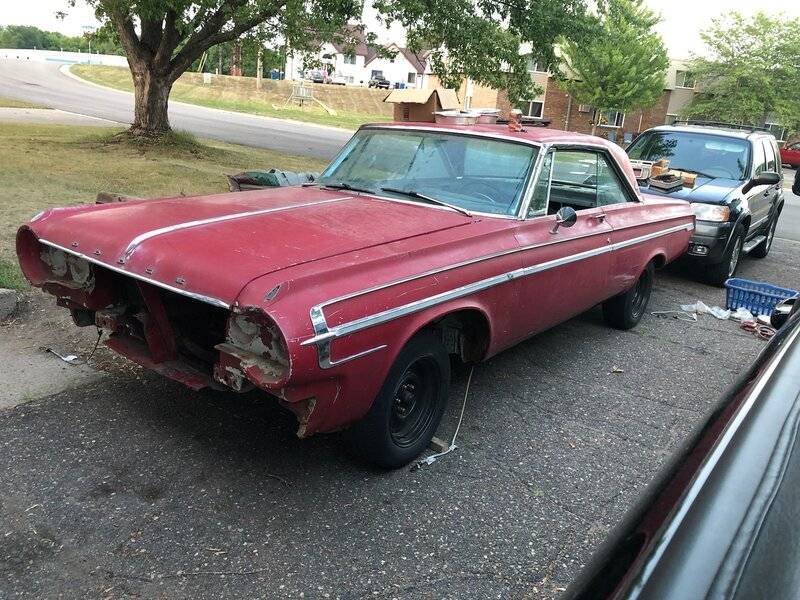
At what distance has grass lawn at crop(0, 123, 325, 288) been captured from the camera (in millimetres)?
7656

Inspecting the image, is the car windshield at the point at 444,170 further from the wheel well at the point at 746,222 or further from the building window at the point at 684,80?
the building window at the point at 684,80

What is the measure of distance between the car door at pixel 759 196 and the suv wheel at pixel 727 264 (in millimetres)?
470

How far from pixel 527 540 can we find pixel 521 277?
58.5 inches

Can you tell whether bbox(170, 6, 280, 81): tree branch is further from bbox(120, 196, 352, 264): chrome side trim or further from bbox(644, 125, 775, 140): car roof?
bbox(120, 196, 352, 264): chrome side trim

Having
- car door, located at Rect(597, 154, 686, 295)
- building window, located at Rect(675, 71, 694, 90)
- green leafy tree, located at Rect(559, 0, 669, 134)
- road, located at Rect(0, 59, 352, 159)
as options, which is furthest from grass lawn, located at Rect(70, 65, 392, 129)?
car door, located at Rect(597, 154, 686, 295)

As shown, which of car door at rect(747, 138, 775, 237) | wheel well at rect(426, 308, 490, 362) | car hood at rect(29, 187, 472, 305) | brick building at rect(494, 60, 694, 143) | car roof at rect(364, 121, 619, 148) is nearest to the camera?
car hood at rect(29, 187, 472, 305)

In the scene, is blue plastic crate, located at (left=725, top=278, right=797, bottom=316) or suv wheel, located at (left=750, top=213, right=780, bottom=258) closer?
blue plastic crate, located at (left=725, top=278, right=797, bottom=316)

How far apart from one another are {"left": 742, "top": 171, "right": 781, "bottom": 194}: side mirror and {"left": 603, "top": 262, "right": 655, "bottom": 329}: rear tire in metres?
2.79

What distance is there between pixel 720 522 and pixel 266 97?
50.3m

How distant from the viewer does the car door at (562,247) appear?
13.2ft

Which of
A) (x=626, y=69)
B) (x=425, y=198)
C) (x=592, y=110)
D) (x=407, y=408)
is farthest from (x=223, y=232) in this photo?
(x=592, y=110)

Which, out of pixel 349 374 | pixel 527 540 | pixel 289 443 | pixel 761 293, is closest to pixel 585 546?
pixel 527 540

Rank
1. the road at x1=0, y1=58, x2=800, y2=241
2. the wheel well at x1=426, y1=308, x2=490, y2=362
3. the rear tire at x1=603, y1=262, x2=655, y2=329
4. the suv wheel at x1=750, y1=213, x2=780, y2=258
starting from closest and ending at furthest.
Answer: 1. the wheel well at x1=426, y1=308, x2=490, y2=362
2. the rear tire at x1=603, y1=262, x2=655, y2=329
3. the suv wheel at x1=750, y1=213, x2=780, y2=258
4. the road at x1=0, y1=58, x2=800, y2=241

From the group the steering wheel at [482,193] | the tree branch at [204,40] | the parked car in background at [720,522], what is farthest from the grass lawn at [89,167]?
the parked car in background at [720,522]
